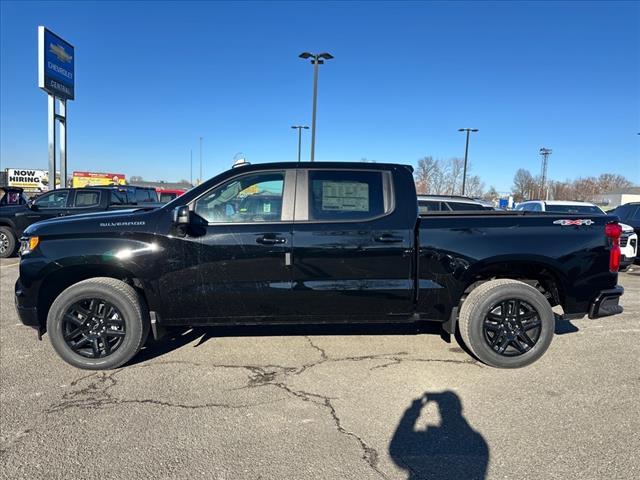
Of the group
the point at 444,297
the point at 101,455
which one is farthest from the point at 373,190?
the point at 101,455

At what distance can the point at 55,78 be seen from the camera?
1953cm

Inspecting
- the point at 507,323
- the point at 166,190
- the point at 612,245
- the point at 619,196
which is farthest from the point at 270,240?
the point at 619,196

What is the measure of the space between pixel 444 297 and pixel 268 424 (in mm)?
1986

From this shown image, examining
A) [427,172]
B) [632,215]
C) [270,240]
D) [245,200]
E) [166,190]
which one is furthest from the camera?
[427,172]

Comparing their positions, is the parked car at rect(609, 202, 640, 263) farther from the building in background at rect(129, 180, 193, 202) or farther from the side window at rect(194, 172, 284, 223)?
the building in background at rect(129, 180, 193, 202)

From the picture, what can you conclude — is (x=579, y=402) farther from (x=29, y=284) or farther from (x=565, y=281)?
(x=29, y=284)

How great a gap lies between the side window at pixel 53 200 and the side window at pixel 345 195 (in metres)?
9.51

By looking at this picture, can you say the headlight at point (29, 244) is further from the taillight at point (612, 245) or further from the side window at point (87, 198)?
the side window at point (87, 198)

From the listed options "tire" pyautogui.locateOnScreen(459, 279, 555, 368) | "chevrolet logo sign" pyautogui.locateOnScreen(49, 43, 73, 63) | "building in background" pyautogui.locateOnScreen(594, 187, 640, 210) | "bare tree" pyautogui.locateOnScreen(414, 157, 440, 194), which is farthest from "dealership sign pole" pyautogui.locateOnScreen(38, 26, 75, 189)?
"building in background" pyautogui.locateOnScreen(594, 187, 640, 210)

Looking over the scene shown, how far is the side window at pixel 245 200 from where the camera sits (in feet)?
13.3

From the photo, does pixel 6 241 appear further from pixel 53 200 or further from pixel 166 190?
pixel 166 190

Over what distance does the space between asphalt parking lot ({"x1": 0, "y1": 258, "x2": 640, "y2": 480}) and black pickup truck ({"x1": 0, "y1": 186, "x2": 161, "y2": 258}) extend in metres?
6.98

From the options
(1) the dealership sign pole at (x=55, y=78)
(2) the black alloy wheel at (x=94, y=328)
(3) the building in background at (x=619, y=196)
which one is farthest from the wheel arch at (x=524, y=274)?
(3) the building in background at (x=619, y=196)

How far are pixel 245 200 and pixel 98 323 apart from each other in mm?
1751
